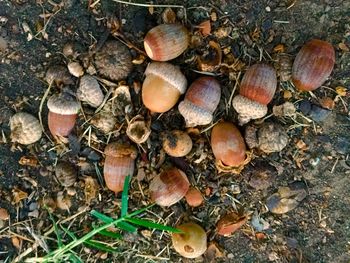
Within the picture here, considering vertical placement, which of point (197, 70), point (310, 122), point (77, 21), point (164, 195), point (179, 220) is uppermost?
point (77, 21)

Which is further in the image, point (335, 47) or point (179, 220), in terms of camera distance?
point (179, 220)

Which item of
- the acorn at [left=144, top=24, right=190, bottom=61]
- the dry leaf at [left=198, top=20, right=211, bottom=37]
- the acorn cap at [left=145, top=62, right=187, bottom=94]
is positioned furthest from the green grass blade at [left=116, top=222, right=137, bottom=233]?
the dry leaf at [left=198, top=20, right=211, bottom=37]

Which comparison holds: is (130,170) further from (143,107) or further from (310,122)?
(310,122)

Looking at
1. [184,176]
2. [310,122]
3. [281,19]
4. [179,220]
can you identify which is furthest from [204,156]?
[281,19]

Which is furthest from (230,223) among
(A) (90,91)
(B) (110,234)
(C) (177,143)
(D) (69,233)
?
(A) (90,91)

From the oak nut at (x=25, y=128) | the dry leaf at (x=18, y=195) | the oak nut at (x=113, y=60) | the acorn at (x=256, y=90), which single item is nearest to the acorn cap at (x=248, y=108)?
the acorn at (x=256, y=90)

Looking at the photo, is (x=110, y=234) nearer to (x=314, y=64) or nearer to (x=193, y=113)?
(x=193, y=113)

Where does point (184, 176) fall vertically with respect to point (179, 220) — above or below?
above
